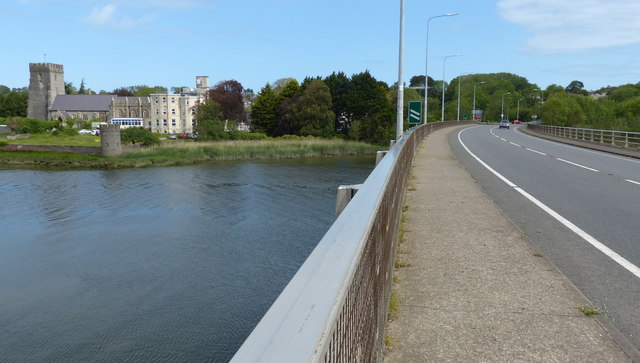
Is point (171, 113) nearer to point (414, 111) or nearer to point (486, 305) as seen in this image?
point (414, 111)

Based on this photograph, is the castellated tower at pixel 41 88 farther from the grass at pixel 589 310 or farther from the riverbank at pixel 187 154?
the grass at pixel 589 310

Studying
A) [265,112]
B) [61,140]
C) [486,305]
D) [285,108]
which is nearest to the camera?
[486,305]

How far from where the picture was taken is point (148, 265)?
20.4 m

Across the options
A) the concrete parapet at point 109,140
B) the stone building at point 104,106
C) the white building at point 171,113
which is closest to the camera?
the concrete parapet at point 109,140

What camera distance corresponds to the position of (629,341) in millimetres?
3912

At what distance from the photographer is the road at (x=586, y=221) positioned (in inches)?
199

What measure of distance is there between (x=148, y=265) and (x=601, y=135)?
92.0 ft

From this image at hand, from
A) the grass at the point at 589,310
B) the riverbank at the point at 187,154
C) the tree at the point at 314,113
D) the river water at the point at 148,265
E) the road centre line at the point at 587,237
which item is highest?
the tree at the point at 314,113

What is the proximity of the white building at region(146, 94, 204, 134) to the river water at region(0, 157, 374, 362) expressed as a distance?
84674 mm

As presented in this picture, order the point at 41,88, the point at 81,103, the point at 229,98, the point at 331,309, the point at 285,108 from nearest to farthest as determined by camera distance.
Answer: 1. the point at 331,309
2. the point at 285,108
3. the point at 229,98
4. the point at 81,103
5. the point at 41,88

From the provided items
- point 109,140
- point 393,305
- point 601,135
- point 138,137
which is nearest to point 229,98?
point 138,137

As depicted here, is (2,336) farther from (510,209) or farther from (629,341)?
(629,341)

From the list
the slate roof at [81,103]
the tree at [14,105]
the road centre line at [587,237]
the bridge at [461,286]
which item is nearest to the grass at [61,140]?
the slate roof at [81,103]

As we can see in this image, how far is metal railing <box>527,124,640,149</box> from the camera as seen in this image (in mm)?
27109
